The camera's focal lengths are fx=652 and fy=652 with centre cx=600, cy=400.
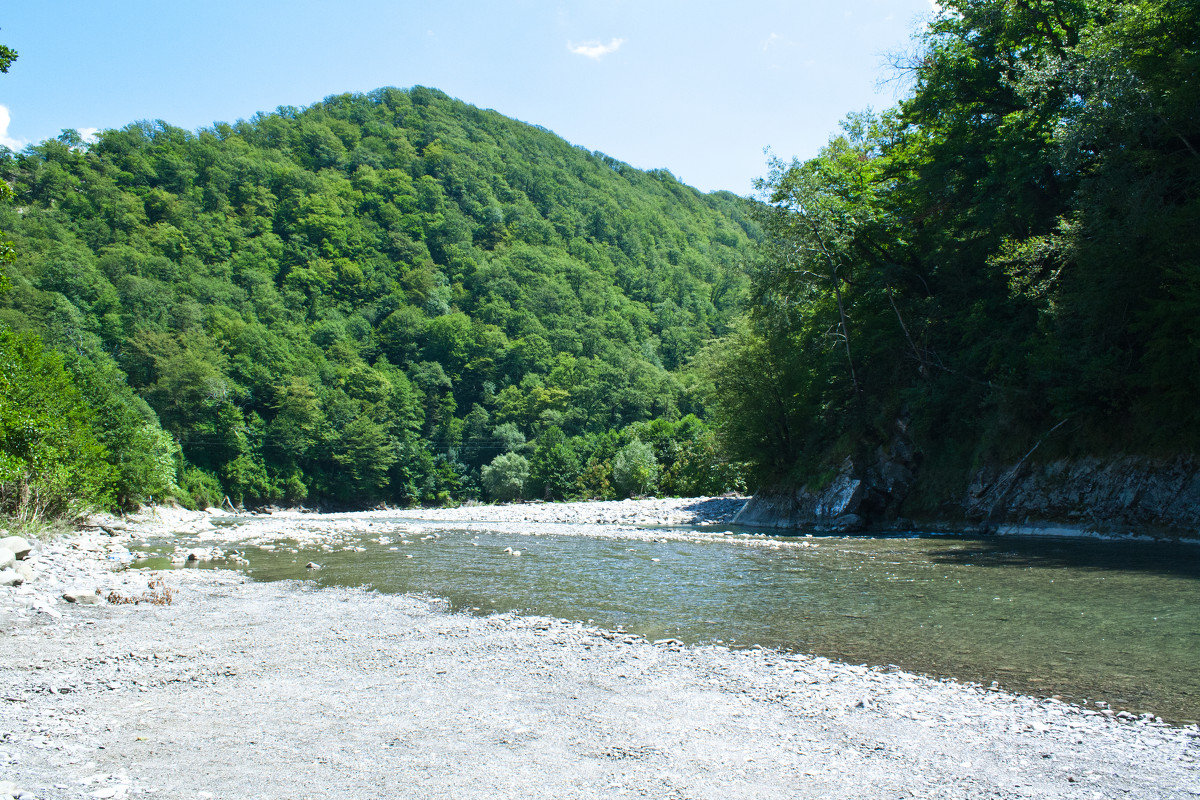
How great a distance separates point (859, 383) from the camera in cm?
2795

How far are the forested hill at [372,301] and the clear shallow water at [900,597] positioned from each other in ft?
88.4

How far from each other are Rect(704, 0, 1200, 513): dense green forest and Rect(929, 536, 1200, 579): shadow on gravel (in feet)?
11.3

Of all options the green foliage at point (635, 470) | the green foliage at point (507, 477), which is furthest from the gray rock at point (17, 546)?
the green foliage at point (507, 477)

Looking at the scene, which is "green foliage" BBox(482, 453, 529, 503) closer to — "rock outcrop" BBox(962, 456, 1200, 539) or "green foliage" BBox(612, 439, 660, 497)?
"green foliage" BBox(612, 439, 660, 497)

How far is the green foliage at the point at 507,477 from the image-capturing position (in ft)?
270

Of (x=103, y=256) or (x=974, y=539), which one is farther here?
(x=103, y=256)

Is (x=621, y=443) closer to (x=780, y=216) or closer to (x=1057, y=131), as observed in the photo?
(x=780, y=216)

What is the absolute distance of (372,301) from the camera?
119m

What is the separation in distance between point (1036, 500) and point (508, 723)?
20537mm

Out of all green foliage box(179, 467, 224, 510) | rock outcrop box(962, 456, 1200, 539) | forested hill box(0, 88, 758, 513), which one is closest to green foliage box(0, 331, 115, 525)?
forested hill box(0, 88, 758, 513)

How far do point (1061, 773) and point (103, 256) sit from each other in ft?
368

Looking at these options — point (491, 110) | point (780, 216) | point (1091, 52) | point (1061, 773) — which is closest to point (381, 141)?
point (491, 110)

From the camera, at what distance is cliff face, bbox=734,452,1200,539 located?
16.9 meters

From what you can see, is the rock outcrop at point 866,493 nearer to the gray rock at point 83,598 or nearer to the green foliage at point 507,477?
the gray rock at point 83,598
